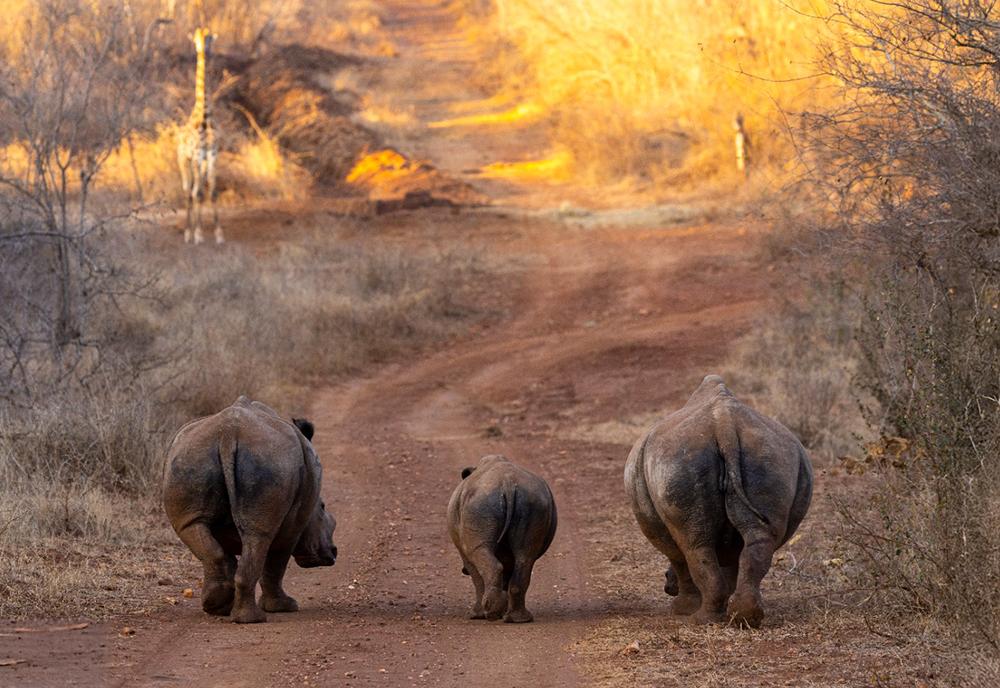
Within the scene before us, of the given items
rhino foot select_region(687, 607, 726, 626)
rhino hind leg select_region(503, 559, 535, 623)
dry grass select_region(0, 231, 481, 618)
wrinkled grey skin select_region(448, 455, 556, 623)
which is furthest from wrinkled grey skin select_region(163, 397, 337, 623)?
rhino foot select_region(687, 607, 726, 626)

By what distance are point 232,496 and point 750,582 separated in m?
2.85

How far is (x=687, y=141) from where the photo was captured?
34.0 metres

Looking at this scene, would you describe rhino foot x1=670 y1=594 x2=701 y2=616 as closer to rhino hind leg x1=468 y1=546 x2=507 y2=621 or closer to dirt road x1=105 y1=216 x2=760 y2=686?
dirt road x1=105 y1=216 x2=760 y2=686

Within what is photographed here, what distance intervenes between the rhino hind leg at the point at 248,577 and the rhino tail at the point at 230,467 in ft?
0.39

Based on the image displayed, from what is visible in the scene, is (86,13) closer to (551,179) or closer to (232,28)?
(551,179)

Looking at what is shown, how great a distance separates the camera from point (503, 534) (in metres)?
8.03

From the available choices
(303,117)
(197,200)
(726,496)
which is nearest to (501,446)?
(726,496)

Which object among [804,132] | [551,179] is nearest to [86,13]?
[804,132]

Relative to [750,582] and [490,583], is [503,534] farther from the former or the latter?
[750,582]

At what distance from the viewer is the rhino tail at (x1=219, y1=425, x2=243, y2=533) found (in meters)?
7.63

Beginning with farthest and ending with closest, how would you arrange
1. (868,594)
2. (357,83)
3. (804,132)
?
(357,83) < (804,132) < (868,594)

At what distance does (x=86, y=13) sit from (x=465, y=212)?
496 inches

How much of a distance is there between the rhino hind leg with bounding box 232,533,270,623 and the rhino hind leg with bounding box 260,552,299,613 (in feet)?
1.35

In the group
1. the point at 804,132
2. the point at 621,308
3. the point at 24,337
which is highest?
the point at 804,132
